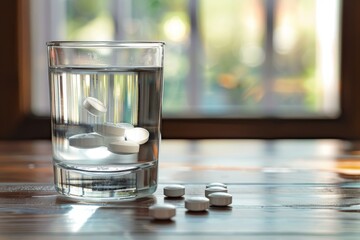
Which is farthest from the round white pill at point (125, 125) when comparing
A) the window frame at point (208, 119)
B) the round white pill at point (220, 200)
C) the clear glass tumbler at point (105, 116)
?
the window frame at point (208, 119)

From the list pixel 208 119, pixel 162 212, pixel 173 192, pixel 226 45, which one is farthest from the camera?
pixel 226 45

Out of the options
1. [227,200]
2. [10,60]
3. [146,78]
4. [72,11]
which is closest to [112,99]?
[146,78]

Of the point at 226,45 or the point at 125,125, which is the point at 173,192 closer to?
the point at 125,125

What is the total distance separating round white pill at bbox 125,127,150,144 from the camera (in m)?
0.67

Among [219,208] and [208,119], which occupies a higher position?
[219,208]

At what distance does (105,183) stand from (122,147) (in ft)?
0.13

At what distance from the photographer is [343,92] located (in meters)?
3.25

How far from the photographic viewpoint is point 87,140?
66 centimetres

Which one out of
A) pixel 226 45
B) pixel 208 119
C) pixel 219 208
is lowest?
pixel 208 119

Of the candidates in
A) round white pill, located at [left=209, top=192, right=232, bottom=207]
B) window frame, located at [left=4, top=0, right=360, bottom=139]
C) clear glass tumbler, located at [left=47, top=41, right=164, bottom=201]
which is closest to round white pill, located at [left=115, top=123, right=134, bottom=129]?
clear glass tumbler, located at [left=47, top=41, right=164, bottom=201]

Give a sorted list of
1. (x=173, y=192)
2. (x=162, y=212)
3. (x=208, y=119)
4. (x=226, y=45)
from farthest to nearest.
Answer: (x=226, y=45), (x=208, y=119), (x=173, y=192), (x=162, y=212)

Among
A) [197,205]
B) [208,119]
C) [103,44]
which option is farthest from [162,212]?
[208,119]

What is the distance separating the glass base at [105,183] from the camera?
2.17 ft

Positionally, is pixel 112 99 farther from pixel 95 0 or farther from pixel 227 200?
pixel 95 0
